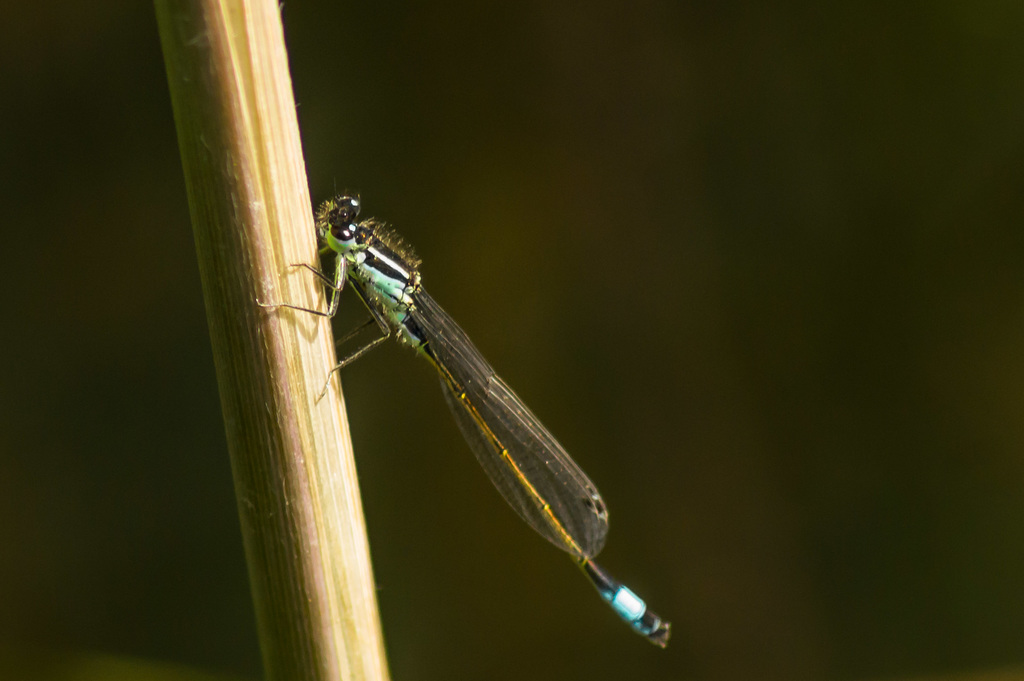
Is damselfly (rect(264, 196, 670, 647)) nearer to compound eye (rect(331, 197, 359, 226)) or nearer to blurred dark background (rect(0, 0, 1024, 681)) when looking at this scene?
compound eye (rect(331, 197, 359, 226))

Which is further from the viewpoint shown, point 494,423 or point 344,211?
point 494,423

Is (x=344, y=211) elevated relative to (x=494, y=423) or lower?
elevated

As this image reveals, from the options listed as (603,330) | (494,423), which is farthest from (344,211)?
(603,330)

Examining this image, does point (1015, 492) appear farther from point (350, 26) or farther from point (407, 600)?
point (350, 26)

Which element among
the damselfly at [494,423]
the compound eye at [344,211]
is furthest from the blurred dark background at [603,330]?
the compound eye at [344,211]

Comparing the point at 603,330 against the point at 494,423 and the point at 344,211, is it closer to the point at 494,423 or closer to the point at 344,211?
the point at 494,423

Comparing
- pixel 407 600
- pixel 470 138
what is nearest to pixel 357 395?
pixel 407 600
